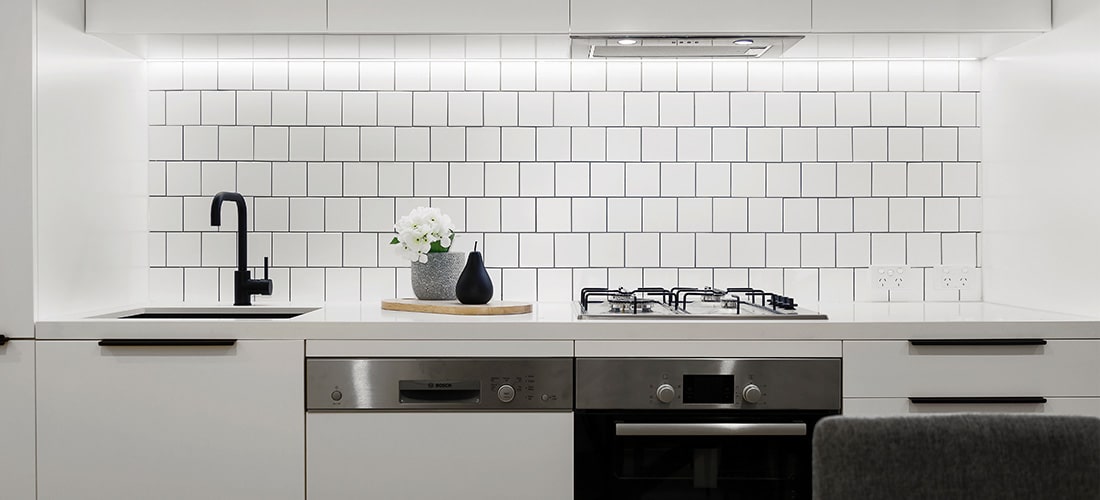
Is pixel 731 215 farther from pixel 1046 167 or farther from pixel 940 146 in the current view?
pixel 1046 167

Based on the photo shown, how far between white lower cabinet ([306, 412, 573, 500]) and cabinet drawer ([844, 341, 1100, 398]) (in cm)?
76

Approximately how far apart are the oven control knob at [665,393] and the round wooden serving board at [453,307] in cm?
46

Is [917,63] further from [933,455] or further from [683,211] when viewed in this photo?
[933,455]

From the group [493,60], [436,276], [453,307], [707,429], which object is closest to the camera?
[707,429]

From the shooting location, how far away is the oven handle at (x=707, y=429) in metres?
2.11

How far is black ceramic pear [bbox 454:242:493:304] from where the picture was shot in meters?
2.46

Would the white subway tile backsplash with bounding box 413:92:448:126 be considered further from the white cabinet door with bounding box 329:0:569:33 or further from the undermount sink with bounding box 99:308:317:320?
the undermount sink with bounding box 99:308:317:320

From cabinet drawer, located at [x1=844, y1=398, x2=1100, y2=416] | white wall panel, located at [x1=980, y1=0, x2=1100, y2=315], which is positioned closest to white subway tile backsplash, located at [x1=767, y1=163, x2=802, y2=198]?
white wall panel, located at [x1=980, y1=0, x2=1100, y2=315]

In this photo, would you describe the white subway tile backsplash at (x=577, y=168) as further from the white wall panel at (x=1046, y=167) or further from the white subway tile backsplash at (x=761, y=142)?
the white wall panel at (x=1046, y=167)

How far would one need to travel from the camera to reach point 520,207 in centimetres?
283

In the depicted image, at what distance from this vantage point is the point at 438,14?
2414 millimetres

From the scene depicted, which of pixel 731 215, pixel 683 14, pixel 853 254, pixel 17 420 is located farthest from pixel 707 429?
pixel 17 420

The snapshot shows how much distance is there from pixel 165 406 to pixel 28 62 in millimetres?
936

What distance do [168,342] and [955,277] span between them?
2410 mm
